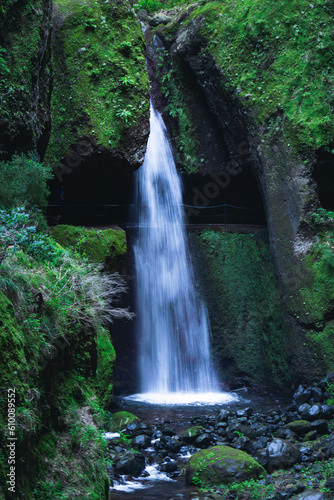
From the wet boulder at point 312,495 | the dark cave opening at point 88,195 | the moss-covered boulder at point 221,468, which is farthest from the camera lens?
the dark cave opening at point 88,195

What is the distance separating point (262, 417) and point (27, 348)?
20.6 feet

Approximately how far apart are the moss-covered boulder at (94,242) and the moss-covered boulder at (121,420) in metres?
2.93

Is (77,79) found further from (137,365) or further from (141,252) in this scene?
(137,365)

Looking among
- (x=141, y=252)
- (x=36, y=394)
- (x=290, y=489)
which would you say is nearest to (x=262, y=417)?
(x=290, y=489)

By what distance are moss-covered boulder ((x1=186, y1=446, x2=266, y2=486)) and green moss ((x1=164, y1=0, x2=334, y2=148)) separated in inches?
273

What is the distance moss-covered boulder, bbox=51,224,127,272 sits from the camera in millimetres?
9508

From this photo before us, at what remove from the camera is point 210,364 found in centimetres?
1230

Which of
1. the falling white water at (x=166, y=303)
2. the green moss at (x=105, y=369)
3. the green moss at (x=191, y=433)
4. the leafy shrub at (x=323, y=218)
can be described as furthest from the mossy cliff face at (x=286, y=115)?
the green moss at (x=105, y=369)

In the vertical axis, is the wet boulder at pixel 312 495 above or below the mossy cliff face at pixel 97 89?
below

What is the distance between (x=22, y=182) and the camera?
301 inches

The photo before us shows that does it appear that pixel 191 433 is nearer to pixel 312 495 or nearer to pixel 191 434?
pixel 191 434

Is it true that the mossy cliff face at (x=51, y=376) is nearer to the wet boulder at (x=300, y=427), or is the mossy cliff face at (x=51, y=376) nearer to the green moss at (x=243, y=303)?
the wet boulder at (x=300, y=427)

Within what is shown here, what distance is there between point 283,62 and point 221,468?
9010 mm

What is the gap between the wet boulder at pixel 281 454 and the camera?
654 centimetres
